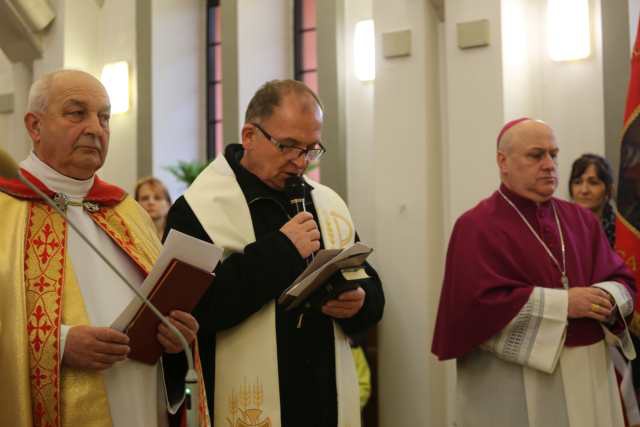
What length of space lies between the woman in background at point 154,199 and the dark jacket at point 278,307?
273 centimetres

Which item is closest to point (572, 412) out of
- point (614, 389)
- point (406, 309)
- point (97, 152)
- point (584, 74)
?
point (614, 389)

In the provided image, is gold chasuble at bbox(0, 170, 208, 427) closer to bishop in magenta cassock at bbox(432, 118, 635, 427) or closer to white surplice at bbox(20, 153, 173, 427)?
white surplice at bbox(20, 153, 173, 427)

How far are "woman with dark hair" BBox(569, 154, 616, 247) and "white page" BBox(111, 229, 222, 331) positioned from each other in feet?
10.6

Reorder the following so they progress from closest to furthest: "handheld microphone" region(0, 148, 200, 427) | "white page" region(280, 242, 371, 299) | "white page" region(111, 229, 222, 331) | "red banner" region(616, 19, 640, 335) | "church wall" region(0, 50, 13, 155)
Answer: "handheld microphone" region(0, 148, 200, 427) < "white page" region(111, 229, 222, 331) < "white page" region(280, 242, 371, 299) < "red banner" region(616, 19, 640, 335) < "church wall" region(0, 50, 13, 155)

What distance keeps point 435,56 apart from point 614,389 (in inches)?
119

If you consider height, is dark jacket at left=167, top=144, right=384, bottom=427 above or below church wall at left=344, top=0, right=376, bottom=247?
below

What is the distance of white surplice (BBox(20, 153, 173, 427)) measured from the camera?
9.34 ft

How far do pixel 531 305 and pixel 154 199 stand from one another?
329cm

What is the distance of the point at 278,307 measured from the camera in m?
3.27

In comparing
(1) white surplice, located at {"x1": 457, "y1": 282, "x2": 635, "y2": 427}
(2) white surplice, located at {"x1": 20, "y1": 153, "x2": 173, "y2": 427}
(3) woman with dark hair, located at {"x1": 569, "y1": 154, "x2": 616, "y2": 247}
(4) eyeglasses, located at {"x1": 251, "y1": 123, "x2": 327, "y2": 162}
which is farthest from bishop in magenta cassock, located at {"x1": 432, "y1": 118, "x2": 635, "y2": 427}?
(2) white surplice, located at {"x1": 20, "y1": 153, "x2": 173, "y2": 427}

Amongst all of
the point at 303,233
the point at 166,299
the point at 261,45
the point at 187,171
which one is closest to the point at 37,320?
the point at 166,299

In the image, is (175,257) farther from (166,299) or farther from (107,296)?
(107,296)

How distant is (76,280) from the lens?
9.32 ft

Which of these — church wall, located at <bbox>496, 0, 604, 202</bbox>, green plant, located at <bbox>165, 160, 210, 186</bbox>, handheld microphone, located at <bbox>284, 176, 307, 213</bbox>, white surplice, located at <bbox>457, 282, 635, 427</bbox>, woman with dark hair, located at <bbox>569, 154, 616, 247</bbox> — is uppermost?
church wall, located at <bbox>496, 0, 604, 202</bbox>
